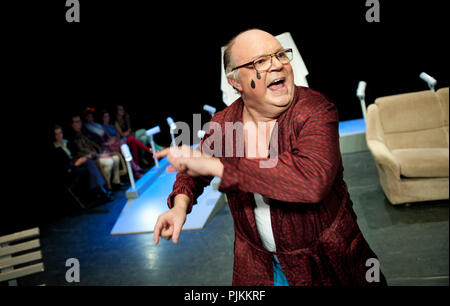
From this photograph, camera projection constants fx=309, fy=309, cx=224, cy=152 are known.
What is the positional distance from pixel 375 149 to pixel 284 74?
8.89ft

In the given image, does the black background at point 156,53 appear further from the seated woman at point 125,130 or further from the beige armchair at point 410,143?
the beige armchair at point 410,143

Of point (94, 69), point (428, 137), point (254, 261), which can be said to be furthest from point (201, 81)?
point (254, 261)

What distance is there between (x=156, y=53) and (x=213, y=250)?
481 cm

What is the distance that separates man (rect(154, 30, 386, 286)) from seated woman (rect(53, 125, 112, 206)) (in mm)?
4038

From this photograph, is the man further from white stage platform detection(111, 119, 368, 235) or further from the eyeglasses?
white stage platform detection(111, 119, 368, 235)

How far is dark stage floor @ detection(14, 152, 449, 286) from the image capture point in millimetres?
2378

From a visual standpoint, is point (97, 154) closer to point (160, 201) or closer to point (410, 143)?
point (160, 201)

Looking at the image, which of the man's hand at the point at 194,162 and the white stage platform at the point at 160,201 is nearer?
the man's hand at the point at 194,162

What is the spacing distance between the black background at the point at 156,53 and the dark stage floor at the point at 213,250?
154 cm

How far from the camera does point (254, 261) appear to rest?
1104 millimetres

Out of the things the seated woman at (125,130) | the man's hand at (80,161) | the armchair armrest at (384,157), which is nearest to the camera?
the armchair armrest at (384,157)

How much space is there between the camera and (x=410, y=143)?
3553 mm

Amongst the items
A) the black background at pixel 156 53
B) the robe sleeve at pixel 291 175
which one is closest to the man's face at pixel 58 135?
the black background at pixel 156 53

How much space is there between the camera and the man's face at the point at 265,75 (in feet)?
2.97
